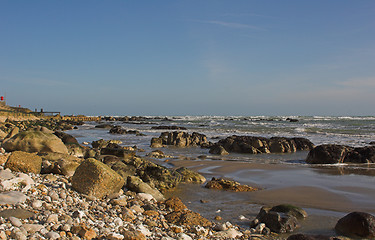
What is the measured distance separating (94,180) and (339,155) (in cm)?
893

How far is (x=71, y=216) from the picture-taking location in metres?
3.68

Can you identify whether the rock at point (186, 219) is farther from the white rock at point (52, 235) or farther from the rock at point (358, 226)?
the rock at point (358, 226)

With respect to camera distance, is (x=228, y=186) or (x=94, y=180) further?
(x=228, y=186)

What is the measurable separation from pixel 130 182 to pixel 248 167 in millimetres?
4848

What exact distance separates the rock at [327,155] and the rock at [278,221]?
6679 mm

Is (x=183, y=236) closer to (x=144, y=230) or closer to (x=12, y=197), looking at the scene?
(x=144, y=230)

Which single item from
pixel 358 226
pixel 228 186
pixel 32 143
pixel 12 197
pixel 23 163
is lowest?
pixel 228 186

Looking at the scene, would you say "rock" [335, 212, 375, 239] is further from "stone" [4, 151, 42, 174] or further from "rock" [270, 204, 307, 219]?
"stone" [4, 151, 42, 174]

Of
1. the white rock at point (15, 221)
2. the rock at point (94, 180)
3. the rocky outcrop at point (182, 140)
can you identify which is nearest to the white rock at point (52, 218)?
the white rock at point (15, 221)

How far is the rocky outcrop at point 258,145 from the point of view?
13484mm

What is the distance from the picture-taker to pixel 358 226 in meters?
4.05

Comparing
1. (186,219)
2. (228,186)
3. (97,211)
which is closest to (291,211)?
(186,219)

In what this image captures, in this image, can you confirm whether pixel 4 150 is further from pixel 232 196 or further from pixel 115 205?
pixel 232 196

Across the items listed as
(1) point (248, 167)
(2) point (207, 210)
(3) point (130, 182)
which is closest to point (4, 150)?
(3) point (130, 182)
